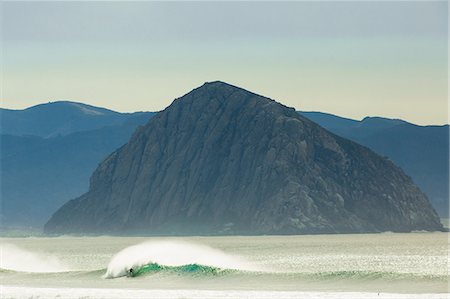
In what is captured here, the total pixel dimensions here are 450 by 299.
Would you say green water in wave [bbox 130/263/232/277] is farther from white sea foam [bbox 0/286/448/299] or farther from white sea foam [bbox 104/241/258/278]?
white sea foam [bbox 0/286/448/299]

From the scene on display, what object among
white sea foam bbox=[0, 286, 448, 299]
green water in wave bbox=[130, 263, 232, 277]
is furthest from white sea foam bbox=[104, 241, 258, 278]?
white sea foam bbox=[0, 286, 448, 299]

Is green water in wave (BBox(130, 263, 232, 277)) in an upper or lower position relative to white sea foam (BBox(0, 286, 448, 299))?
upper

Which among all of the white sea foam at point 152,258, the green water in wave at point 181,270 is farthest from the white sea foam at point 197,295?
the white sea foam at point 152,258

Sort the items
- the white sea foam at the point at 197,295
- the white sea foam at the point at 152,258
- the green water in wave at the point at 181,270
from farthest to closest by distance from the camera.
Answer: the white sea foam at the point at 152,258
the green water in wave at the point at 181,270
the white sea foam at the point at 197,295

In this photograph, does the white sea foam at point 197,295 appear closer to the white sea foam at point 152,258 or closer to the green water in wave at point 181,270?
the green water in wave at point 181,270

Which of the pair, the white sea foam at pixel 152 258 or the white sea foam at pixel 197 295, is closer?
the white sea foam at pixel 197 295

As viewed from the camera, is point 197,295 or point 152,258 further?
point 152,258

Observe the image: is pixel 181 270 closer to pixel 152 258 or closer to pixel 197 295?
pixel 152 258

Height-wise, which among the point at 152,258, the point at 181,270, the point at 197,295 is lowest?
the point at 197,295

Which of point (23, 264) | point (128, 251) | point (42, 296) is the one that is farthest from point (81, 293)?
point (23, 264)

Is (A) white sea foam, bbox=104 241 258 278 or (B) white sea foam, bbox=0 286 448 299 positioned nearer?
(B) white sea foam, bbox=0 286 448 299

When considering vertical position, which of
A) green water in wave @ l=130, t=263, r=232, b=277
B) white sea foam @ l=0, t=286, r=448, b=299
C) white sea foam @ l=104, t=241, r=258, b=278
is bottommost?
white sea foam @ l=0, t=286, r=448, b=299

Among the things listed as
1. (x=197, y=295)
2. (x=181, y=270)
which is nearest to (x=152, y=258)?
(x=181, y=270)

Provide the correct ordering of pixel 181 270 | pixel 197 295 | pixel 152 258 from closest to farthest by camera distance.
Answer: pixel 197 295 → pixel 181 270 → pixel 152 258
